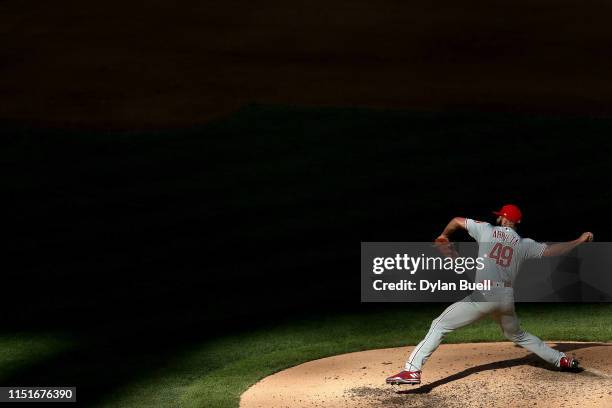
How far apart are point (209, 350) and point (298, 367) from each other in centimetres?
105

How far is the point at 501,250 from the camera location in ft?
29.0

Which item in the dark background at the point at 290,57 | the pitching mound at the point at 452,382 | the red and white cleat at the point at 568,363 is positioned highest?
the dark background at the point at 290,57

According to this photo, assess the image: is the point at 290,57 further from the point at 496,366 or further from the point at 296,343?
the point at 496,366

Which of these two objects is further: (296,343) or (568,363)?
(296,343)

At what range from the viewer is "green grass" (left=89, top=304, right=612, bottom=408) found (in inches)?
368

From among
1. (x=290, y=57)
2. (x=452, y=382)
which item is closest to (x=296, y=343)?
(x=452, y=382)

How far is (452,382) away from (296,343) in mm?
2005

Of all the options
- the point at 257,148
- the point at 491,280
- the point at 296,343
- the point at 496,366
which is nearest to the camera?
Answer: the point at 491,280

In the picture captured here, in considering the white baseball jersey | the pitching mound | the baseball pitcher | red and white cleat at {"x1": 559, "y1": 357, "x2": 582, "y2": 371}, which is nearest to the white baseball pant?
the baseball pitcher

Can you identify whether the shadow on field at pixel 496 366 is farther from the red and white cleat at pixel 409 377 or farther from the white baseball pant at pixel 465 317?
the white baseball pant at pixel 465 317

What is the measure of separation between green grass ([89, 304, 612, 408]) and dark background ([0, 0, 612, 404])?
1.20 feet

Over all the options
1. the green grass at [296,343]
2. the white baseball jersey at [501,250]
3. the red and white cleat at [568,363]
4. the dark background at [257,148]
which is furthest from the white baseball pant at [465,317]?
the dark background at [257,148]

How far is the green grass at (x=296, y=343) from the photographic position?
935 cm

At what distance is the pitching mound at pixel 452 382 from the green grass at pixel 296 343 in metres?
0.28
